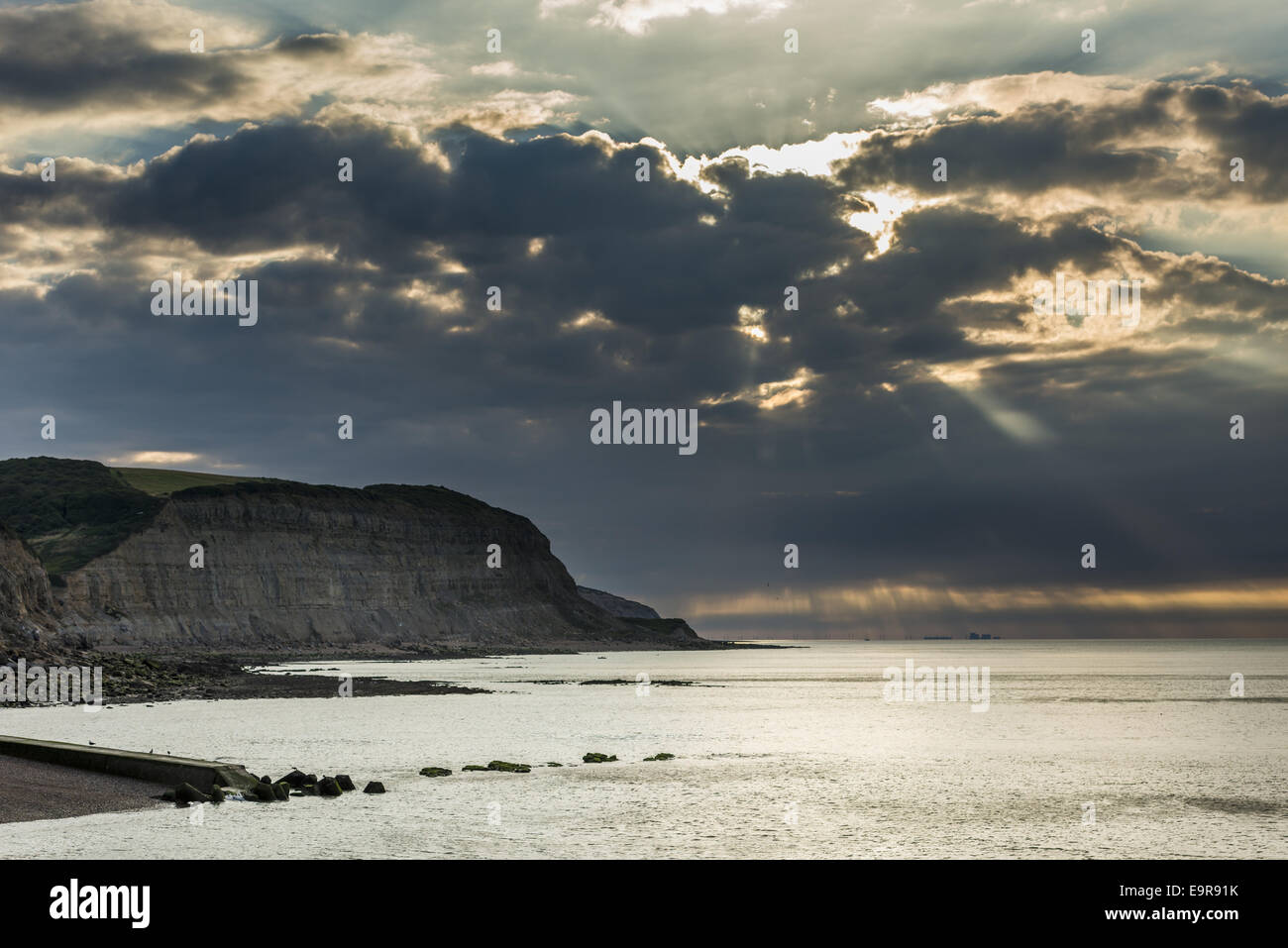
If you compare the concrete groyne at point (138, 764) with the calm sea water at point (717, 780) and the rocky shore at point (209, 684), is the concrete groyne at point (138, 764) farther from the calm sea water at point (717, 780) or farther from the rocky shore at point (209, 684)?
the rocky shore at point (209, 684)

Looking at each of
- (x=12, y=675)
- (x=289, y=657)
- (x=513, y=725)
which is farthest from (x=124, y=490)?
(x=513, y=725)

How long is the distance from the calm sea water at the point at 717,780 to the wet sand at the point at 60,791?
3.40 feet

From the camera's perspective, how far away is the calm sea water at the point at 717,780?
2564 centimetres

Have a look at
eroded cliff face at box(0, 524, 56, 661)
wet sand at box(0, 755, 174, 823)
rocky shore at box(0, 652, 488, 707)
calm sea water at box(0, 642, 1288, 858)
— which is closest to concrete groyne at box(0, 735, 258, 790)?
wet sand at box(0, 755, 174, 823)

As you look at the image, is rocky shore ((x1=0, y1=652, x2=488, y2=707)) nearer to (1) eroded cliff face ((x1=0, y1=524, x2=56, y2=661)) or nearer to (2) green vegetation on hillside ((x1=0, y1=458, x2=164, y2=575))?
(1) eroded cliff face ((x1=0, y1=524, x2=56, y2=661))

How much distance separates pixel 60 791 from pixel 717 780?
67.7ft

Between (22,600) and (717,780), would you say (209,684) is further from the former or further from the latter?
(717,780)

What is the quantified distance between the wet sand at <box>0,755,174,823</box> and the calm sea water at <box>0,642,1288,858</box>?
1036 mm

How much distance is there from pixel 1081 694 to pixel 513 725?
196 feet

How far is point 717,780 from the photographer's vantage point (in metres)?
39.0

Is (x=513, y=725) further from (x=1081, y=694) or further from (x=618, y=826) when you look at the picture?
(x=1081, y=694)

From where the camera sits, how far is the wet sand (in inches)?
1058

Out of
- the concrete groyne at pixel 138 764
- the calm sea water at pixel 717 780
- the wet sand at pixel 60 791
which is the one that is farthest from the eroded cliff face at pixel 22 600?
the wet sand at pixel 60 791
